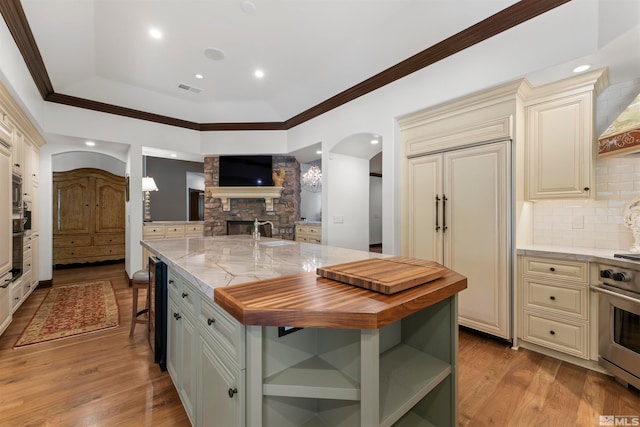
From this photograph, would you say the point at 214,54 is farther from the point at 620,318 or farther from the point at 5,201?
the point at 620,318

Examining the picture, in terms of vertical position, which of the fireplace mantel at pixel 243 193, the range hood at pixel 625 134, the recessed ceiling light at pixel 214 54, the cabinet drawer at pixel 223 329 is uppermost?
the recessed ceiling light at pixel 214 54

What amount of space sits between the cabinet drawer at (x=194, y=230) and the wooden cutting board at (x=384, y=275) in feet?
16.0

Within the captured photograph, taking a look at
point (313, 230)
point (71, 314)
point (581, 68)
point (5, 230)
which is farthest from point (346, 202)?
point (5, 230)

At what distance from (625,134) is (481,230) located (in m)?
1.21

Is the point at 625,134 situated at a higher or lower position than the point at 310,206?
higher

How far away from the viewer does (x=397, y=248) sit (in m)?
3.28

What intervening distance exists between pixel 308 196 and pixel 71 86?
5.34 metres

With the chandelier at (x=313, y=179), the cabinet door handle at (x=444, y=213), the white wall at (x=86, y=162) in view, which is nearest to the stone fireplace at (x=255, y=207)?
the chandelier at (x=313, y=179)

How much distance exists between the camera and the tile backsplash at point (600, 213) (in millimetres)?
2318

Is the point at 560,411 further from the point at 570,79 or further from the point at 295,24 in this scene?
the point at 295,24

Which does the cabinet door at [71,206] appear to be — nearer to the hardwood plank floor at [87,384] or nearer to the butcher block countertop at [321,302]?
the hardwood plank floor at [87,384]

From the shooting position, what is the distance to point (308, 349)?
1.15 metres

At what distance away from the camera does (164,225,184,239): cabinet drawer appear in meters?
5.14

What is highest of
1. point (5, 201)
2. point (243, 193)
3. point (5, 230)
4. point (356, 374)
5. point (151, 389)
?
point (243, 193)
